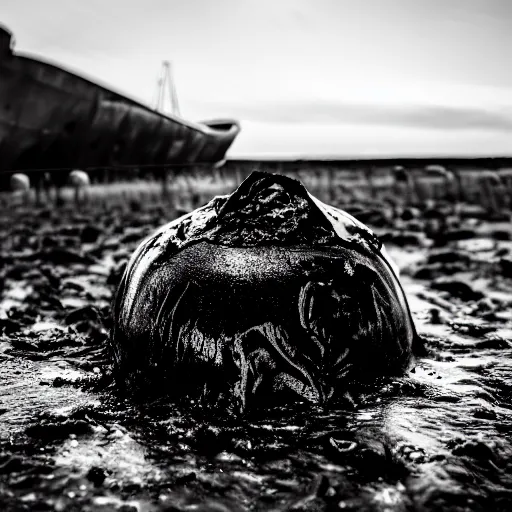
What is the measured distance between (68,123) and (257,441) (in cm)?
818

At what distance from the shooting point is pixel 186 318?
2008mm

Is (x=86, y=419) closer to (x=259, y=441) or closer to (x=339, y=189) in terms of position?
(x=259, y=441)

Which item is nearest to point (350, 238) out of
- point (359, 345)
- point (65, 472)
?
point (359, 345)

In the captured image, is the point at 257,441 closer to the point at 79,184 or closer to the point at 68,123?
the point at 79,184

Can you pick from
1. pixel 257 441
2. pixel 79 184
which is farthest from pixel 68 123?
pixel 257 441

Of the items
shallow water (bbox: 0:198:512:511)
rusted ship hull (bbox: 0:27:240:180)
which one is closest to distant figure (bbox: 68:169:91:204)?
rusted ship hull (bbox: 0:27:240:180)

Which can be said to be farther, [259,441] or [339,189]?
[339,189]

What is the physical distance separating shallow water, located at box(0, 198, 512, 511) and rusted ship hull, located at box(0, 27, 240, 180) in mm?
5759

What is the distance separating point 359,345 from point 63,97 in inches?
301

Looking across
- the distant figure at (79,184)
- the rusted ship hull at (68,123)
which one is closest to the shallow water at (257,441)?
the rusted ship hull at (68,123)

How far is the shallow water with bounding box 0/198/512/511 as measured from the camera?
1469 mm

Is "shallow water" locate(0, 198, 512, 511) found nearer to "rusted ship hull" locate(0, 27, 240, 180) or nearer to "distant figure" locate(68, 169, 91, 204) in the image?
"rusted ship hull" locate(0, 27, 240, 180)

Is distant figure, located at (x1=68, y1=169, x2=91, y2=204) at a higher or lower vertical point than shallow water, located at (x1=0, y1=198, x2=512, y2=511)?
higher

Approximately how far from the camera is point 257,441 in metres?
1.73
